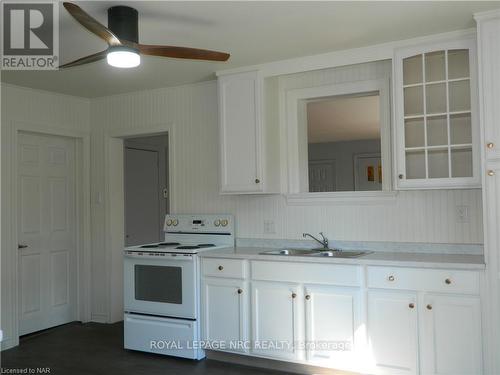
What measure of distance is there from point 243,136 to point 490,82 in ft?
5.81

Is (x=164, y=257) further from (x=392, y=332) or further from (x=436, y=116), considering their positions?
(x=436, y=116)

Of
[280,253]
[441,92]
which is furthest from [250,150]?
[441,92]

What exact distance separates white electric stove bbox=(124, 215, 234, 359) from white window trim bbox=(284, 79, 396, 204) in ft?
2.72

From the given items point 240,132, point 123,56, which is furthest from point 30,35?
point 240,132

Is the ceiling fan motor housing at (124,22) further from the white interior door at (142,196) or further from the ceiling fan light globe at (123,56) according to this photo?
the white interior door at (142,196)

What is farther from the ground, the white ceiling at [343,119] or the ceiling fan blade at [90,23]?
the ceiling fan blade at [90,23]

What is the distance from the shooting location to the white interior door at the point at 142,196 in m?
5.72

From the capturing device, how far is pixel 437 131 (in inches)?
127

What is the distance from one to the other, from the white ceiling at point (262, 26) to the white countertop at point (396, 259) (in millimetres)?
1456

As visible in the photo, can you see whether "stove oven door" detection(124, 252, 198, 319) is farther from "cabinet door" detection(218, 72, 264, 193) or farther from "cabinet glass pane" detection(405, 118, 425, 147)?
"cabinet glass pane" detection(405, 118, 425, 147)

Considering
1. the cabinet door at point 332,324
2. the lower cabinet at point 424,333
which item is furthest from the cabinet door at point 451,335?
the cabinet door at point 332,324

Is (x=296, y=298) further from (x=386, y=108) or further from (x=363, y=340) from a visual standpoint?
(x=386, y=108)

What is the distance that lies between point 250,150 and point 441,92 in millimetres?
1430

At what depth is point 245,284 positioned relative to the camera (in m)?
3.58
